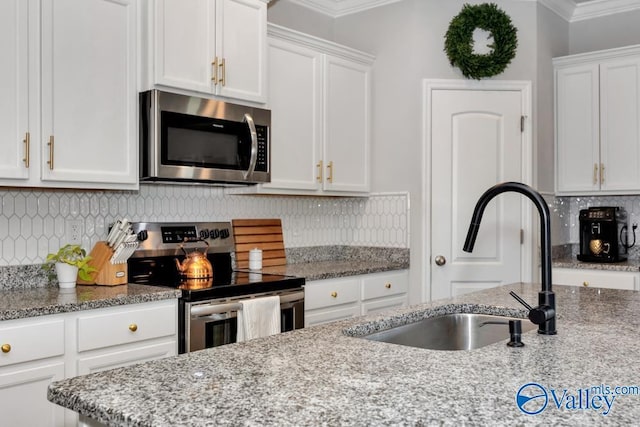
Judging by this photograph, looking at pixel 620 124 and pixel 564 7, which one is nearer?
pixel 620 124

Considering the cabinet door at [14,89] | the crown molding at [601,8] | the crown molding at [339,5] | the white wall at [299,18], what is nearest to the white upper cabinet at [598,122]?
the crown molding at [601,8]

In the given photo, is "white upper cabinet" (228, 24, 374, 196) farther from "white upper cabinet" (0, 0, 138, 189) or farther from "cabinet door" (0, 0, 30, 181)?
"cabinet door" (0, 0, 30, 181)

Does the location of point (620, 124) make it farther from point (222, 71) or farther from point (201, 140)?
point (201, 140)

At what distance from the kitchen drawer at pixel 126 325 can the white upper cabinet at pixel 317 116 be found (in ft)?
3.81

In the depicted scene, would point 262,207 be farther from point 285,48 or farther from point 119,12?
point 119,12

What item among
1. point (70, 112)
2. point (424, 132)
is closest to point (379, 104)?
point (424, 132)

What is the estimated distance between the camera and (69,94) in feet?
8.75

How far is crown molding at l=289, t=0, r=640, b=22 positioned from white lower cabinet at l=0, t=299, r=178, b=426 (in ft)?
8.86

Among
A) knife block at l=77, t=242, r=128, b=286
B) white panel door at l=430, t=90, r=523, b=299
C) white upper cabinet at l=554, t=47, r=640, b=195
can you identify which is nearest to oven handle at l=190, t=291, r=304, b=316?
knife block at l=77, t=242, r=128, b=286

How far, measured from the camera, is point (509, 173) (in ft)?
13.4

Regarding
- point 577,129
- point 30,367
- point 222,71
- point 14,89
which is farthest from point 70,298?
point 577,129

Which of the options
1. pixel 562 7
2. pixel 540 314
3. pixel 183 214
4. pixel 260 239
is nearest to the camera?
pixel 540 314

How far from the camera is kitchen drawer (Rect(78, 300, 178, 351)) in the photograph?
2.38 m

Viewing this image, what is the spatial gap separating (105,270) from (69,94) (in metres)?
0.80
